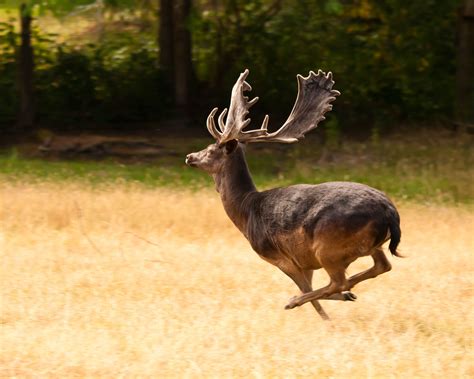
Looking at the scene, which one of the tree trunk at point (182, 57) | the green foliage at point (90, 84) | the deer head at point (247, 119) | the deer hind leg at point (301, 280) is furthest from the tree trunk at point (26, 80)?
the deer hind leg at point (301, 280)

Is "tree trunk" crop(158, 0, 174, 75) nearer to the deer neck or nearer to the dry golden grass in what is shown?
the dry golden grass

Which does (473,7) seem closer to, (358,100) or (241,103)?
(358,100)

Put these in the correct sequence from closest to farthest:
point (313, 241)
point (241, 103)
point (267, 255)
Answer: point (313, 241), point (267, 255), point (241, 103)

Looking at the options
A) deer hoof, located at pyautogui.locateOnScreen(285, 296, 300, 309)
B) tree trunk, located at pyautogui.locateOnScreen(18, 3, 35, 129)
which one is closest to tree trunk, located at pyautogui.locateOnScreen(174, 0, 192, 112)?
tree trunk, located at pyautogui.locateOnScreen(18, 3, 35, 129)

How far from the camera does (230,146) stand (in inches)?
370

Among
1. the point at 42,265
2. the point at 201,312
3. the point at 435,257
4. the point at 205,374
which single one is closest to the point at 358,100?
the point at 435,257

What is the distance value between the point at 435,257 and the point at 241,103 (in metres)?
3.29

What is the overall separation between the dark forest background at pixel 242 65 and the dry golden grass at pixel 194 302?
23.7ft

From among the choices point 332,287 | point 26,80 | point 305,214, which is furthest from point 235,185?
point 26,80

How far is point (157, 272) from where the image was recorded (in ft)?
35.5

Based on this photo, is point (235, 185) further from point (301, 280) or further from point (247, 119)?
point (301, 280)

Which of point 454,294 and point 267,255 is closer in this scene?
point 267,255

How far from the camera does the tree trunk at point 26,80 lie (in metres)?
21.1

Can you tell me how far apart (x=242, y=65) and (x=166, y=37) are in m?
1.62
